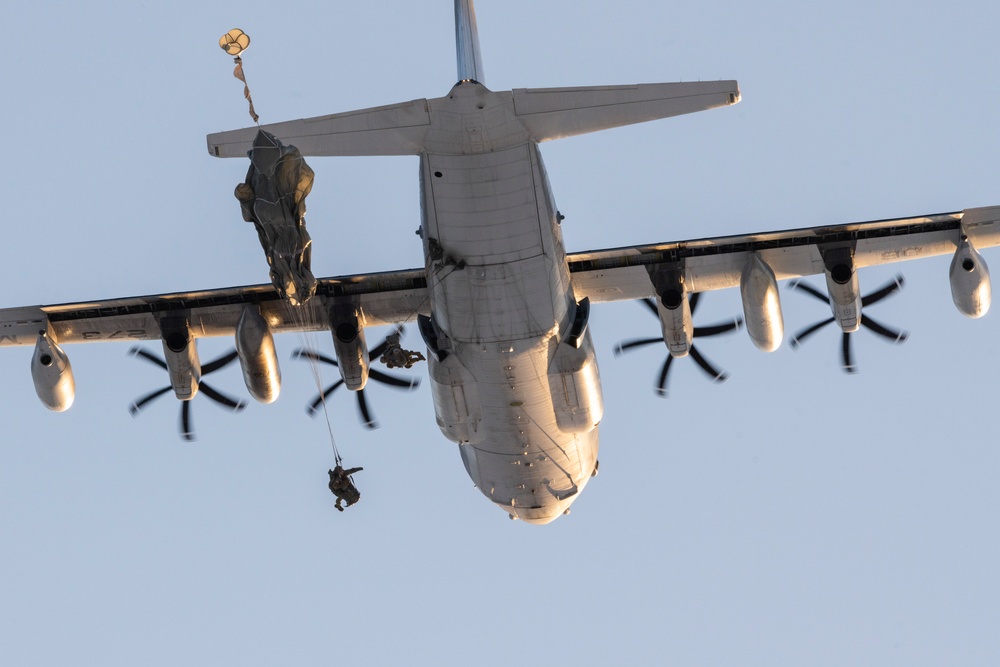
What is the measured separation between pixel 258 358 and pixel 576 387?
7.81 metres

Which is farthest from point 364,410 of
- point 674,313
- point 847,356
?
point 847,356

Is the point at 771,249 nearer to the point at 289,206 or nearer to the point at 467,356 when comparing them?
the point at 467,356

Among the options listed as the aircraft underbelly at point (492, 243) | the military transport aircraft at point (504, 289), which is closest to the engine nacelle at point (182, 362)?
the military transport aircraft at point (504, 289)

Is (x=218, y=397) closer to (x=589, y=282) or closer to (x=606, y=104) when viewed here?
(x=589, y=282)

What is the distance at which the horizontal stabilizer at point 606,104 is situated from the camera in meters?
27.2

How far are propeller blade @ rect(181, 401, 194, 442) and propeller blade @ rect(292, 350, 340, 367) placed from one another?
3328mm

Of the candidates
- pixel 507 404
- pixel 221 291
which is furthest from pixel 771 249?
pixel 221 291

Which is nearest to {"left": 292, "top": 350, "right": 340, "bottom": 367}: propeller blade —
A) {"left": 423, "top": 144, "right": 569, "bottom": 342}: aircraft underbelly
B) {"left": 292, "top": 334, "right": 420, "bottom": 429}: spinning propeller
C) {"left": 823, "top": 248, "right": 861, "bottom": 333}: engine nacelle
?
{"left": 292, "top": 334, "right": 420, "bottom": 429}: spinning propeller

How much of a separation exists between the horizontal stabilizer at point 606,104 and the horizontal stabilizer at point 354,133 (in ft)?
6.93

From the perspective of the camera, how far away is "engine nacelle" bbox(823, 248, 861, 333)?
33.4m

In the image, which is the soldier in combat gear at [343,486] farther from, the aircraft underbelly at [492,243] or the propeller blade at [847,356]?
the propeller blade at [847,356]

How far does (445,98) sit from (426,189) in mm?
1900

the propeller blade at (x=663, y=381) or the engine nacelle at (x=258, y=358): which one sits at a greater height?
the engine nacelle at (x=258, y=358)

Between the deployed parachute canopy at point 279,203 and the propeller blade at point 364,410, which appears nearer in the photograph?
the deployed parachute canopy at point 279,203
